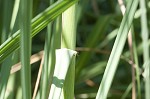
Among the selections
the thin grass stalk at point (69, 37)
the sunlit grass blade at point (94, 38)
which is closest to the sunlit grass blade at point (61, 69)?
the thin grass stalk at point (69, 37)

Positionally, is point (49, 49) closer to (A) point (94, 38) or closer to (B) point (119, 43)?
(B) point (119, 43)

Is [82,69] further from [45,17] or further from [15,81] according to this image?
[45,17]

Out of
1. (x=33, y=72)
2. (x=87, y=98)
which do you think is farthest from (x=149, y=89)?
(x=33, y=72)

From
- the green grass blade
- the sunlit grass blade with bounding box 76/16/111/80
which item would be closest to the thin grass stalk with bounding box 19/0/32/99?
the green grass blade

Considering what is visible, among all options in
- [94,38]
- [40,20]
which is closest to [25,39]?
[40,20]

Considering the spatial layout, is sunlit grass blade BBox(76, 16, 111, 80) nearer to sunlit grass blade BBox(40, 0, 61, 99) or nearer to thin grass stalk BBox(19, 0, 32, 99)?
sunlit grass blade BBox(40, 0, 61, 99)

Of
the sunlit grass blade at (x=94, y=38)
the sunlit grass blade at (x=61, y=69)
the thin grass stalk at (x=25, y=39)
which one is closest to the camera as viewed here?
the thin grass stalk at (x=25, y=39)

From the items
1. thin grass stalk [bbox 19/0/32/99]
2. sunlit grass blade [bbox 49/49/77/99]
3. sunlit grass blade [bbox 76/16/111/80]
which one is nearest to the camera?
thin grass stalk [bbox 19/0/32/99]

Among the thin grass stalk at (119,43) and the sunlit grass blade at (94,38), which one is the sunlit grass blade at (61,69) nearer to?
the thin grass stalk at (119,43)
